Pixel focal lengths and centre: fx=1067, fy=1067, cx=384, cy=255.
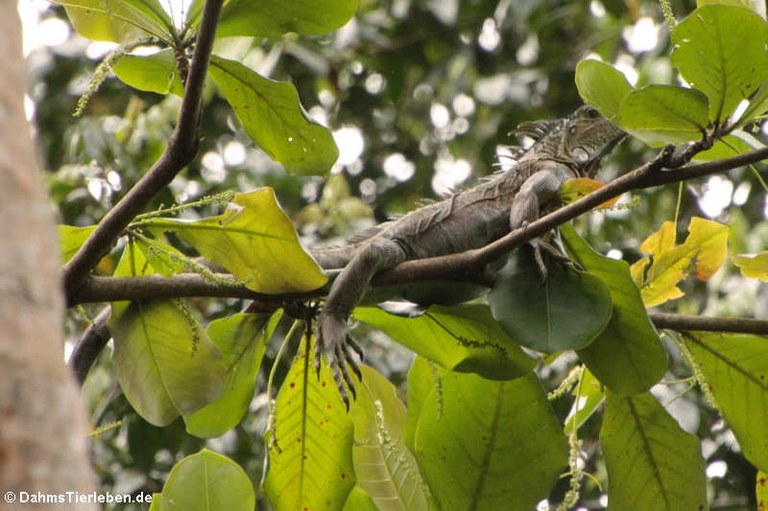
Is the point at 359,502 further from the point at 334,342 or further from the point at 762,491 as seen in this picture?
the point at 762,491

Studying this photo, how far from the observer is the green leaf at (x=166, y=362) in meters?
2.34

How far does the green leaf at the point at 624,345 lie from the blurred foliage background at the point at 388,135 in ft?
3.98

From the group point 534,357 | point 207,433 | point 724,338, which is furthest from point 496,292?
point 207,433

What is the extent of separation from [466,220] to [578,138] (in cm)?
88

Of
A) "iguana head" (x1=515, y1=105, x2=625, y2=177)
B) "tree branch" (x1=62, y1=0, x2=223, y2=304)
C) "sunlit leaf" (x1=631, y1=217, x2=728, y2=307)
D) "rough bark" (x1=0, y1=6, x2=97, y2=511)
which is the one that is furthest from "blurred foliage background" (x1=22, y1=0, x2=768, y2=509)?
"rough bark" (x1=0, y1=6, x2=97, y2=511)

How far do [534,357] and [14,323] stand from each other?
67.3 inches

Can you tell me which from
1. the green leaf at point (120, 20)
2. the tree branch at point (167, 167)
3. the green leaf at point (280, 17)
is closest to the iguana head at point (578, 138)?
the green leaf at point (280, 17)

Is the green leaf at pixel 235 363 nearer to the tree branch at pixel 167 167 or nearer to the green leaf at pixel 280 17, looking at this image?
the tree branch at pixel 167 167

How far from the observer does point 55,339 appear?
0.91 meters

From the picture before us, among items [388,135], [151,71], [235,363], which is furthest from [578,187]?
[388,135]

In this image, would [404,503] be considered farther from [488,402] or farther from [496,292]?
[496,292]

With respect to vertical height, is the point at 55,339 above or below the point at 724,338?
above

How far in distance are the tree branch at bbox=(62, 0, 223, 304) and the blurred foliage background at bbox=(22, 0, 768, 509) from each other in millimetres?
1730

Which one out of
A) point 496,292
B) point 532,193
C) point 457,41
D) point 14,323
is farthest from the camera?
point 457,41
